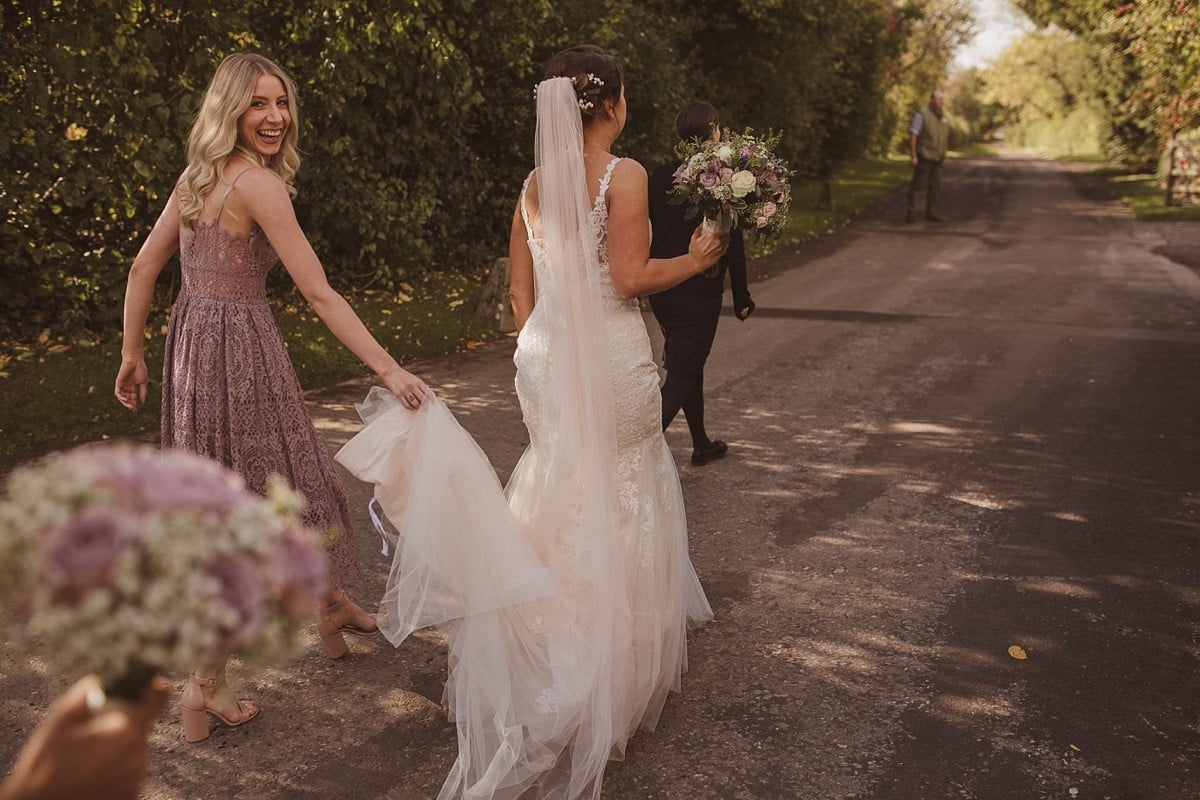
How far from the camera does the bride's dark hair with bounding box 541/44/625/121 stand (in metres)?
3.68

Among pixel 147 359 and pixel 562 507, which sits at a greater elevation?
pixel 562 507

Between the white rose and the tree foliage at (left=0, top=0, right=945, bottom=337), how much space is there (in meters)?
6.06

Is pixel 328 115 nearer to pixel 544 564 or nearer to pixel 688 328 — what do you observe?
pixel 688 328

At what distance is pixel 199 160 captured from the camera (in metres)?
3.44

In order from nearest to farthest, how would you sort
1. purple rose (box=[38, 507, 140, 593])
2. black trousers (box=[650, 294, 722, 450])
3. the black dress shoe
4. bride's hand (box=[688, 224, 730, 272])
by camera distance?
purple rose (box=[38, 507, 140, 593]), bride's hand (box=[688, 224, 730, 272]), black trousers (box=[650, 294, 722, 450]), the black dress shoe

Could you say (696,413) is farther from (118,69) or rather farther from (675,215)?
(118,69)

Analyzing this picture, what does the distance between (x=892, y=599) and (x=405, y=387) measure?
263 cm

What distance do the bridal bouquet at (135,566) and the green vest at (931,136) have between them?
20.1 meters

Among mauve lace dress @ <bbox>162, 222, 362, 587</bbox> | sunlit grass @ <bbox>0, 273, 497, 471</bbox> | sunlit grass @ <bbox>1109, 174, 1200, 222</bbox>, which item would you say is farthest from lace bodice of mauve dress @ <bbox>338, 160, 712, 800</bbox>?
sunlit grass @ <bbox>1109, 174, 1200, 222</bbox>

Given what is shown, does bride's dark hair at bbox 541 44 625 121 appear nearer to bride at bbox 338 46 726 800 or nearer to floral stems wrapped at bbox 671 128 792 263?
bride at bbox 338 46 726 800

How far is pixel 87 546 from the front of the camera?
4.36 feet

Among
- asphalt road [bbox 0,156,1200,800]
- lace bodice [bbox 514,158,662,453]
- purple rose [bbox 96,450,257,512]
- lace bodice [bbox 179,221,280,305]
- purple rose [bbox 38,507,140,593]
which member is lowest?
asphalt road [bbox 0,156,1200,800]

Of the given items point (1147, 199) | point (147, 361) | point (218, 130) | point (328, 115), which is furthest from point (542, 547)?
point (1147, 199)

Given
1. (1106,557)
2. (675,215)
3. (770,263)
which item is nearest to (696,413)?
(675,215)
